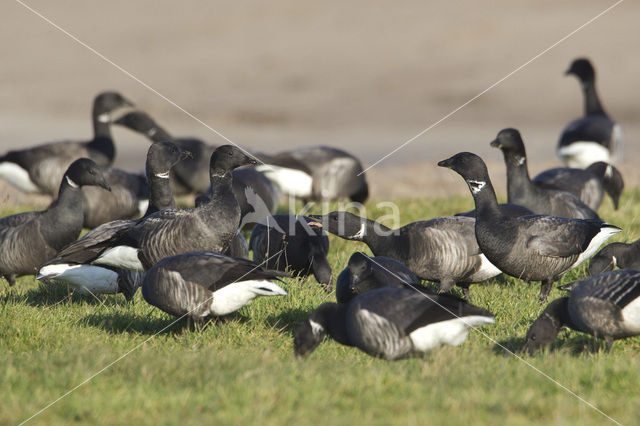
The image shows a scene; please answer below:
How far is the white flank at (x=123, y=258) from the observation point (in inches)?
309

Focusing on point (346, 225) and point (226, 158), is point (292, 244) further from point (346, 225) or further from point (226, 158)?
point (226, 158)

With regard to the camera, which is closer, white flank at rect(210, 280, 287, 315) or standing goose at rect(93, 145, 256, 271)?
white flank at rect(210, 280, 287, 315)

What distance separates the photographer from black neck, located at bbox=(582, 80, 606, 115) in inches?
674

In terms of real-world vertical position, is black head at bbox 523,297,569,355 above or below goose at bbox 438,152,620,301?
below

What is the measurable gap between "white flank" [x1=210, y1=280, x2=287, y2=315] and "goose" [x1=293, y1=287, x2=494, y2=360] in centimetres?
55

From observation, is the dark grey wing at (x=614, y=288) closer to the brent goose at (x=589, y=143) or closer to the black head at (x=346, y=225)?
the black head at (x=346, y=225)

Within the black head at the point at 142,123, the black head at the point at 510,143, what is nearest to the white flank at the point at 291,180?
the black head at the point at 142,123

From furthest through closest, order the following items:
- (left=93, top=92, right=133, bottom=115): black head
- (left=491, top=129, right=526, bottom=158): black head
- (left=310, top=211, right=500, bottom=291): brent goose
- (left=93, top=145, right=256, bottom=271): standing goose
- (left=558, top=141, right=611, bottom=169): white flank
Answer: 1. (left=93, top=92, right=133, bottom=115): black head
2. (left=558, top=141, right=611, bottom=169): white flank
3. (left=491, top=129, right=526, bottom=158): black head
4. (left=310, top=211, right=500, bottom=291): brent goose
5. (left=93, top=145, right=256, bottom=271): standing goose

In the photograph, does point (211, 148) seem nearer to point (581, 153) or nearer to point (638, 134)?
point (581, 153)

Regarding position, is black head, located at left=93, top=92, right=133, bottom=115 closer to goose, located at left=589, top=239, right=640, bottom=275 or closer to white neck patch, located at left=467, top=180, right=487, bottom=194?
white neck patch, located at left=467, top=180, right=487, bottom=194

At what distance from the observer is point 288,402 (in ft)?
15.7

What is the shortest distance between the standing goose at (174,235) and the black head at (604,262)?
3.67 m

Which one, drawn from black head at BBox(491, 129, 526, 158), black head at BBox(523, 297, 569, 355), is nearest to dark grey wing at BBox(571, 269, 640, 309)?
black head at BBox(523, 297, 569, 355)

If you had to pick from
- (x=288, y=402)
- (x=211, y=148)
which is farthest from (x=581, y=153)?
(x=288, y=402)
